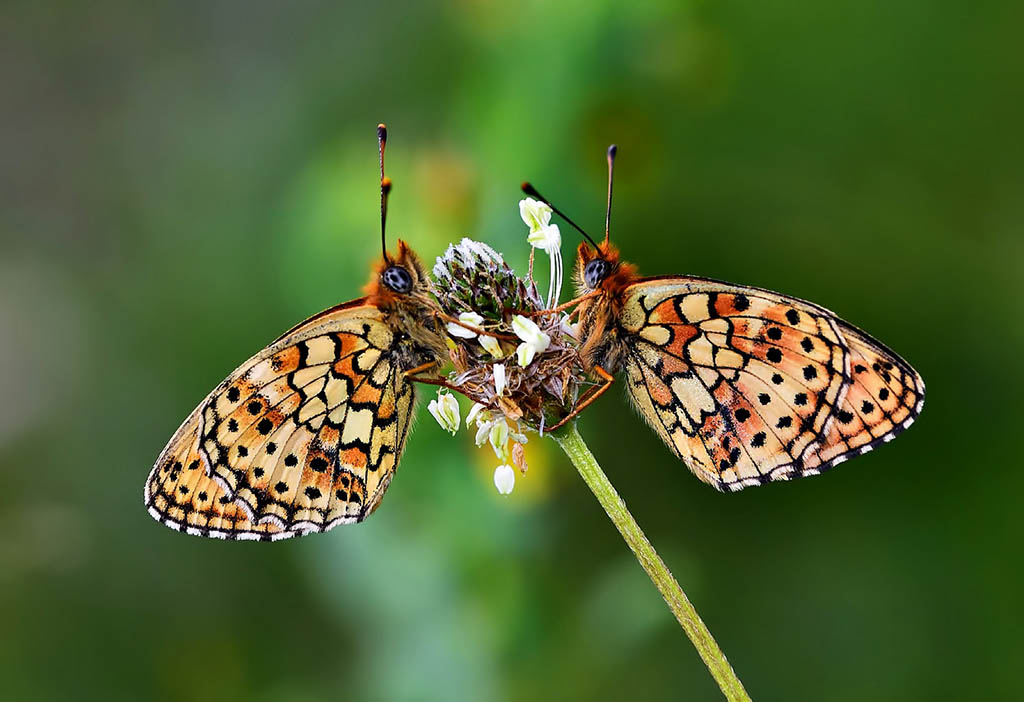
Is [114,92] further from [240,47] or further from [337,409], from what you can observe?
[337,409]

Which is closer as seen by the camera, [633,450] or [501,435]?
[501,435]

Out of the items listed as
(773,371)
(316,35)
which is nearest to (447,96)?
(316,35)

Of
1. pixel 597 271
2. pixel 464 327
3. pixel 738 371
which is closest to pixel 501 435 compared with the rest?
pixel 464 327

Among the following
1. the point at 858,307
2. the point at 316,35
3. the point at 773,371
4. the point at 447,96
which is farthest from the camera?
the point at 316,35

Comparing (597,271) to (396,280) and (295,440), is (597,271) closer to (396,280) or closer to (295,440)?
(396,280)

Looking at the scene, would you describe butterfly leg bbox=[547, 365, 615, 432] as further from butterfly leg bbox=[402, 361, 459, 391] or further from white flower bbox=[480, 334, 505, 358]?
butterfly leg bbox=[402, 361, 459, 391]

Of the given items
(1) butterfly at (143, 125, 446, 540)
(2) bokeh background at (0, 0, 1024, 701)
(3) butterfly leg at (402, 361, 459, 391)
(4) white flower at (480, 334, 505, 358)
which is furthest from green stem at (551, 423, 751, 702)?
(2) bokeh background at (0, 0, 1024, 701)

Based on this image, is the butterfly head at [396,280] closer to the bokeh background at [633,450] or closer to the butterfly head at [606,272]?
the butterfly head at [606,272]
